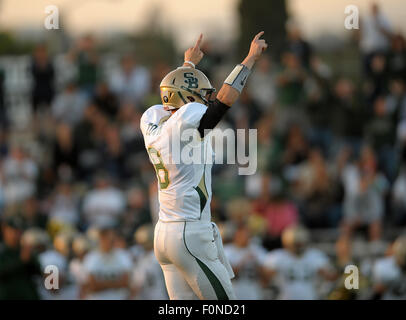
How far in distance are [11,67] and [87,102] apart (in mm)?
3202

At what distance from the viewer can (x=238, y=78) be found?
21.3 ft

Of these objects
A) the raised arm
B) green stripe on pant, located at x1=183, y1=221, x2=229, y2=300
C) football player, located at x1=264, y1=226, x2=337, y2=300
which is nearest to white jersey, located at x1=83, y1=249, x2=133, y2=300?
football player, located at x1=264, y1=226, x2=337, y2=300

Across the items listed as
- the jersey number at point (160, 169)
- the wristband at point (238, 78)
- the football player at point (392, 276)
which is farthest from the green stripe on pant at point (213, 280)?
the football player at point (392, 276)

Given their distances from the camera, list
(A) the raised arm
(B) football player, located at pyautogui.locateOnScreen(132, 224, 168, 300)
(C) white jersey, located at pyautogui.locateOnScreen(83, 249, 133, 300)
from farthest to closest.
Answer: (B) football player, located at pyautogui.locateOnScreen(132, 224, 168, 300), (C) white jersey, located at pyautogui.locateOnScreen(83, 249, 133, 300), (A) the raised arm

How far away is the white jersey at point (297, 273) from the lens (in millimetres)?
10969

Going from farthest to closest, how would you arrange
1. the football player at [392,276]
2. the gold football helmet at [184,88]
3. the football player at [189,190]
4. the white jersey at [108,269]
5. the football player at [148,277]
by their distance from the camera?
the football player at [148,277]
the white jersey at [108,269]
the football player at [392,276]
the gold football helmet at [184,88]
the football player at [189,190]

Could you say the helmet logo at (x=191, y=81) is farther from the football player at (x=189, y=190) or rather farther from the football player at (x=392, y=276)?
the football player at (x=392, y=276)

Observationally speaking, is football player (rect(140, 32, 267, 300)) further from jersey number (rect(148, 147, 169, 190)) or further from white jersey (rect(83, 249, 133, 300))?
white jersey (rect(83, 249, 133, 300))

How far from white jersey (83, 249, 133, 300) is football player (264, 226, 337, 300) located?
71.9 inches

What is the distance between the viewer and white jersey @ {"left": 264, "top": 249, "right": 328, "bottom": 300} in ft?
36.0

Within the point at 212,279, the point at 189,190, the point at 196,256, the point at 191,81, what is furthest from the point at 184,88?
the point at 212,279

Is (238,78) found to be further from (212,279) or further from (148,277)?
(148,277)

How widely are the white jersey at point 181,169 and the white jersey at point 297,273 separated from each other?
444 centimetres
